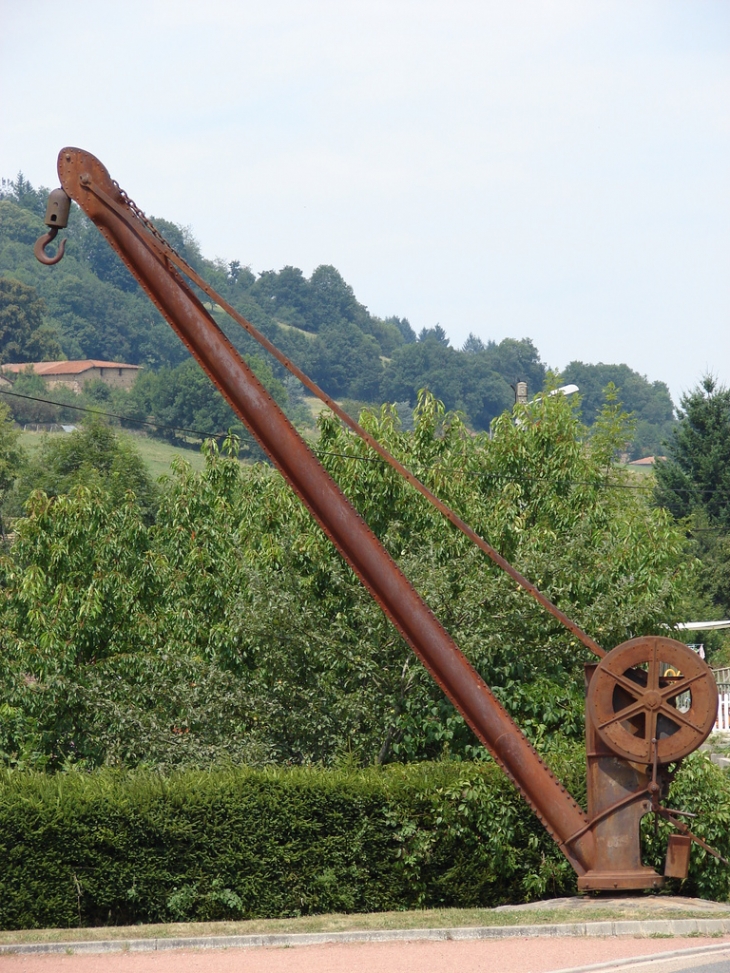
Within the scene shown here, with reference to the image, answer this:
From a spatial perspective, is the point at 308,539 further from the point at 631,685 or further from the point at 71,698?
the point at 631,685

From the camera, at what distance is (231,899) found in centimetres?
1381

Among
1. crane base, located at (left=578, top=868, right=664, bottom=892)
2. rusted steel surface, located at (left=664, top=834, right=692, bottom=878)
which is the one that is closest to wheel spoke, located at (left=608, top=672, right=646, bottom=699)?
rusted steel surface, located at (left=664, top=834, right=692, bottom=878)

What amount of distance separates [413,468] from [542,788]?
836 cm

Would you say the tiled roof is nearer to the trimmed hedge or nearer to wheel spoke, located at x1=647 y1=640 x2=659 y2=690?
the trimmed hedge

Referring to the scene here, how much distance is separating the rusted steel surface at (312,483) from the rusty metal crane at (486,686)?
1 centimetres

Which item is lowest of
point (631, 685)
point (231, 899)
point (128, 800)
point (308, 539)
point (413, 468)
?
point (231, 899)

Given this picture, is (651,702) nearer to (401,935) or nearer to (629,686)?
(629,686)

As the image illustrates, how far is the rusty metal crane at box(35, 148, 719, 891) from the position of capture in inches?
495

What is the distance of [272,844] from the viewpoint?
553 inches

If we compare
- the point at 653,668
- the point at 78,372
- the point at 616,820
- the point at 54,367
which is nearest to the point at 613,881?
the point at 616,820

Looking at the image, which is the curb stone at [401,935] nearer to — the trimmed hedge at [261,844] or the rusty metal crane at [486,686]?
the rusty metal crane at [486,686]

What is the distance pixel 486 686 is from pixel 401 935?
2.67 metres

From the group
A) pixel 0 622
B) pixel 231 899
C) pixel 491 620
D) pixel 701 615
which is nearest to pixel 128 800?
pixel 231 899

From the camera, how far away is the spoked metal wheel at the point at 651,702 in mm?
12453
